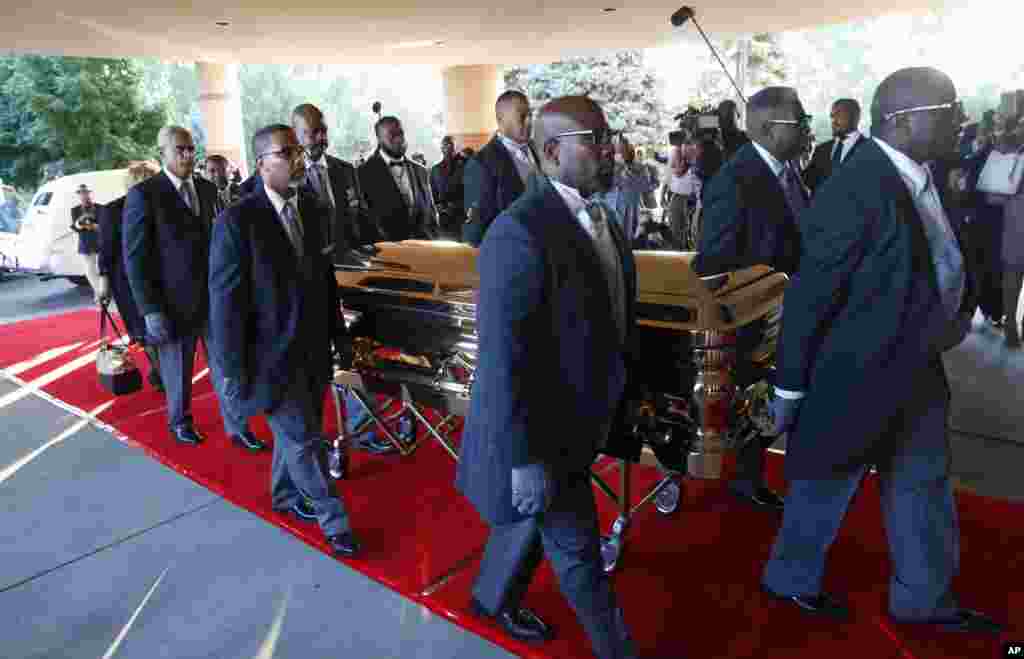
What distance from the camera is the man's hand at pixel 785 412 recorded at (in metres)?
2.37

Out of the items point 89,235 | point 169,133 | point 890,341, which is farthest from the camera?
point 89,235

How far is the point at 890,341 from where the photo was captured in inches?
87.0

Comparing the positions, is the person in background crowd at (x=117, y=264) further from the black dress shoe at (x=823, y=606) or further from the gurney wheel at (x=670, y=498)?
the black dress shoe at (x=823, y=606)

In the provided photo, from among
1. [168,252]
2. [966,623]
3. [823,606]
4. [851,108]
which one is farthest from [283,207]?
[851,108]

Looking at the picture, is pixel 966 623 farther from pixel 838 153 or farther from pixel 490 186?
pixel 838 153

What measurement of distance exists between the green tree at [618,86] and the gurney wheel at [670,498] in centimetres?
1902

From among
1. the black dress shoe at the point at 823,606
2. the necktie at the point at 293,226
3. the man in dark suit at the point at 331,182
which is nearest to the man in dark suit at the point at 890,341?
the black dress shoe at the point at 823,606

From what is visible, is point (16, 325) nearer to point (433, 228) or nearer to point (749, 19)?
point (433, 228)

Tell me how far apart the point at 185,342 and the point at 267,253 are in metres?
1.85

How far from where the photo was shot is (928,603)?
8.14ft

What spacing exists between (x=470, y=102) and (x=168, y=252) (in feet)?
39.2

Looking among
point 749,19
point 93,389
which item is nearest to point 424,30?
point 749,19

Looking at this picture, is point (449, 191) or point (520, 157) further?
point (449, 191)

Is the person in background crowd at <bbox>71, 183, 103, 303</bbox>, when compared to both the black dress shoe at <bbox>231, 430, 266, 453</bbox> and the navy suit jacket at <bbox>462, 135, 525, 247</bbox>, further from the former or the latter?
the navy suit jacket at <bbox>462, 135, 525, 247</bbox>
